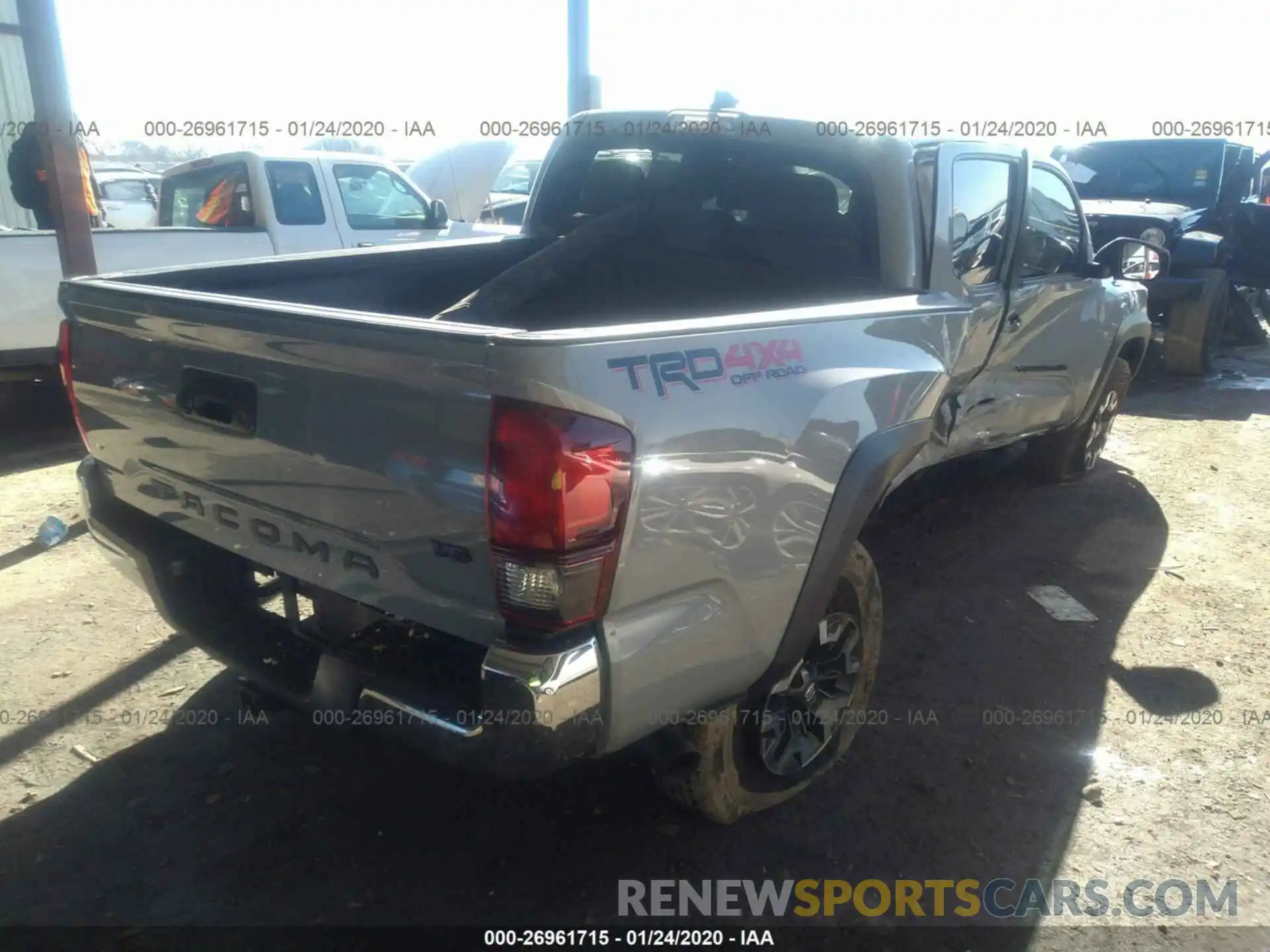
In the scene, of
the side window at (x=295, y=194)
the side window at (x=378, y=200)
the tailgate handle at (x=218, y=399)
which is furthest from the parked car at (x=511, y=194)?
the tailgate handle at (x=218, y=399)

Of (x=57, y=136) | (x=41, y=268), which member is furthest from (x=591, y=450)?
(x=41, y=268)

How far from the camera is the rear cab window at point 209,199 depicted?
24.7ft

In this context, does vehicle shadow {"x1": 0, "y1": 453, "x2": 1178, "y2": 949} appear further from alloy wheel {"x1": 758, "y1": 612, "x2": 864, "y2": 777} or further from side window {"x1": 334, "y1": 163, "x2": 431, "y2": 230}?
side window {"x1": 334, "y1": 163, "x2": 431, "y2": 230}

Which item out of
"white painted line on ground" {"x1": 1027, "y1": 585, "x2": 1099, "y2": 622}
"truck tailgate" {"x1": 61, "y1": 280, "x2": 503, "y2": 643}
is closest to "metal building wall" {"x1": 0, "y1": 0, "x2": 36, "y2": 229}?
"truck tailgate" {"x1": 61, "y1": 280, "x2": 503, "y2": 643}

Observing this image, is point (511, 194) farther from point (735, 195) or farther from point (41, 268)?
point (735, 195)

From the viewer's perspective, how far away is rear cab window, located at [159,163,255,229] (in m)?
7.52

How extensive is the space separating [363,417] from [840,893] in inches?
69.4

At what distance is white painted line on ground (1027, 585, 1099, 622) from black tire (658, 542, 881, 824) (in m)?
1.52

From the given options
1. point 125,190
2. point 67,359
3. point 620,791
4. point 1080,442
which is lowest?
point 620,791

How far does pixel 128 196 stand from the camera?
15328 millimetres

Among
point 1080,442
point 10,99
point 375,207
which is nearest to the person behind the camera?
point 1080,442

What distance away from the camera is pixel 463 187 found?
35.8ft

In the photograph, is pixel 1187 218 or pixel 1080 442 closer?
pixel 1080 442

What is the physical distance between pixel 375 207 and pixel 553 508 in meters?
7.13
